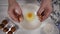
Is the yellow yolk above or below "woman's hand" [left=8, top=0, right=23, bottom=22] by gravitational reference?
below

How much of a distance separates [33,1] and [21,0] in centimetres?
6

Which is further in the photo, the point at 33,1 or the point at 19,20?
the point at 33,1

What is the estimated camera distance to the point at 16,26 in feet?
2.25

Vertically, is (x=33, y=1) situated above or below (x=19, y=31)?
above

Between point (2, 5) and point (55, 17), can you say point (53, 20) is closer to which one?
point (55, 17)

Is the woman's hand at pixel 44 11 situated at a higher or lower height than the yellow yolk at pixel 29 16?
higher

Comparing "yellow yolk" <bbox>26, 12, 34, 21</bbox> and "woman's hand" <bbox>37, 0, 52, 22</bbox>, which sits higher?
"woman's hand" <bbox>37, 0, 52, 22</bbox>

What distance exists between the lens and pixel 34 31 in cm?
68

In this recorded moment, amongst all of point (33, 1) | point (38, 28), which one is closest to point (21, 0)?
point (33, 1)

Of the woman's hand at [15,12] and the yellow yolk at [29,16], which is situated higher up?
the woman's hand at [15,12]

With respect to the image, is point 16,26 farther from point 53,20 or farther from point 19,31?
point 53,20

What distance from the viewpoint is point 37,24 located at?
665mm

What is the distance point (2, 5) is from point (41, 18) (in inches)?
8.4

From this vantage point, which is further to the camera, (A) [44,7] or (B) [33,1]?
(B) [33,1]
